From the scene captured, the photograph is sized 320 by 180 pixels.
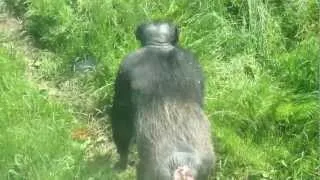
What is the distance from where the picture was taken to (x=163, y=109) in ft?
13.9

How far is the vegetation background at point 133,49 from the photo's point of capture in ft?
Answer: 16.2

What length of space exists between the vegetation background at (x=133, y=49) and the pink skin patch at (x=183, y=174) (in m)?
1.09

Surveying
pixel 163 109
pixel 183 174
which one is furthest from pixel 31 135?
pixel 183 174

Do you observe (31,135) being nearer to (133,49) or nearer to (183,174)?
(133,49)

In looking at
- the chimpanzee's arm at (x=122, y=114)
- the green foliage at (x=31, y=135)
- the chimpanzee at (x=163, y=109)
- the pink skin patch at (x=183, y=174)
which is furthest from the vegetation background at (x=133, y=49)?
the pink skin patch at (x=183, y=174)

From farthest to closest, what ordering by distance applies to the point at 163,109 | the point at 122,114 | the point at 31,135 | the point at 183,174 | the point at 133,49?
1. the point at 133,49
2. the point at 31,135
3. the point at 122,114
4. the point at 163,109
5. the point at 183,174

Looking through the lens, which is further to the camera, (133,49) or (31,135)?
(133,49)

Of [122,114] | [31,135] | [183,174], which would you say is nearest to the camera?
[183,174]

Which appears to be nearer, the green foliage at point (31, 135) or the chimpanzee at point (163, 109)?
the chimpanzee at point (163, 109)

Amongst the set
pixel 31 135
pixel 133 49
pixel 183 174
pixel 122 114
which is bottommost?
pixel 183 174

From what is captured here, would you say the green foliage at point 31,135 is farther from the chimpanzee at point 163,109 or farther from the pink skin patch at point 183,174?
the pink skin patch at point 183,174

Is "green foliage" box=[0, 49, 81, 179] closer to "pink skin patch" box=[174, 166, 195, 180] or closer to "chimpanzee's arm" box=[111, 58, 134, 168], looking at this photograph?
"chimpanzee's arm" box=[111, 58, 134, 168]

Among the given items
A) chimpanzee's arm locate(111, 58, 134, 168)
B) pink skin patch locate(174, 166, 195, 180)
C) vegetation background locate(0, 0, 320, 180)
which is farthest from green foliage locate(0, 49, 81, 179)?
pink skin patch locate(174, 166, 195, 180)

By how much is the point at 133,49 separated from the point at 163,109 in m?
1.45
